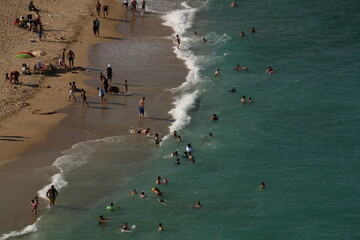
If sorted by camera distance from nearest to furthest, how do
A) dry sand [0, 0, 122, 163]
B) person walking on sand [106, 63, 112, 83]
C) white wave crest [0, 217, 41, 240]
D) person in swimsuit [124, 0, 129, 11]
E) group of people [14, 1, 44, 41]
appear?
white wave crest [0, 217, 41, 240], dry sand [0, 0, 122, 163], person walking on sand [106, 63, 112, 83], group of people [14, 1, 44, 41], person in swimsuit [124, 0, 129, 11]

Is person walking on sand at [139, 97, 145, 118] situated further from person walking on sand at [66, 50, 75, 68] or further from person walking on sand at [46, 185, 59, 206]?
person walking on sand at [46, 185, 59, 206]

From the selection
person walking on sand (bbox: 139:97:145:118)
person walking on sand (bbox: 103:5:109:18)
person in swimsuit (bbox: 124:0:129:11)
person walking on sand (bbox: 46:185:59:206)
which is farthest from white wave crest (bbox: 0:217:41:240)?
person in swimsuit (bbox: 124:0:129:11)

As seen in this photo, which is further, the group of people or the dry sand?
the group of people

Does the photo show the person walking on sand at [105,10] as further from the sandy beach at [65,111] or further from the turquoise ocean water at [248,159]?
the turquoise ocean water at [248,159]

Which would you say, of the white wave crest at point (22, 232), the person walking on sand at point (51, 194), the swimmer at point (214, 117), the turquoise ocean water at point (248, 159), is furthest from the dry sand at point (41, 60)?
the swimmer at point (214, 117)

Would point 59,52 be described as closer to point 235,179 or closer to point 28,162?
point 28,162

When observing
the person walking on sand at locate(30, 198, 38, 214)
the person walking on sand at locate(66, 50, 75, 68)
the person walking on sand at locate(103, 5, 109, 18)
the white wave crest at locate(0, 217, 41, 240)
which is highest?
the person walking on sand at locate(103, 5, 109, 18)

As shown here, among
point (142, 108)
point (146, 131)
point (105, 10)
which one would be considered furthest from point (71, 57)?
point (105, 10)
